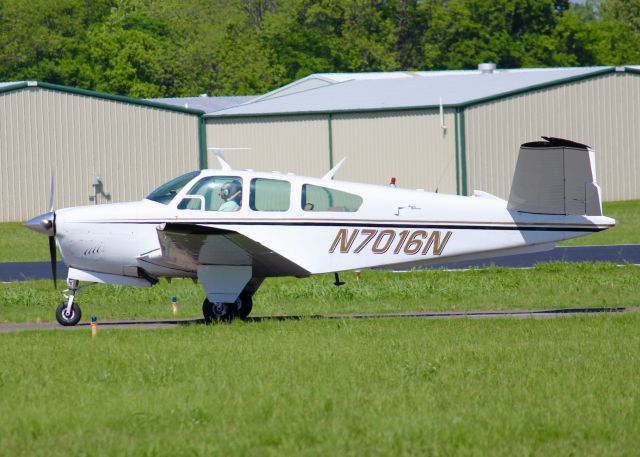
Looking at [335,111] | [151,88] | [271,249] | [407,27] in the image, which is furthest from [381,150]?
[407,27]

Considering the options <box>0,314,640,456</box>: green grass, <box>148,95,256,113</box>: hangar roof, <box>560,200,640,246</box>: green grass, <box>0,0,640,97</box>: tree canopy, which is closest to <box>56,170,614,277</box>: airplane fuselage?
<box>0,314,640,456</box>: green grass

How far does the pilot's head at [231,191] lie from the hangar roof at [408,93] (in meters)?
25.3

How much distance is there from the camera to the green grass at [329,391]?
8414 millimetres

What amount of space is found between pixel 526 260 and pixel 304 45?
59.6 m

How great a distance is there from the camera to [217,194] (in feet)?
49.9

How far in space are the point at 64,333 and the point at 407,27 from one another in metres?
76.4

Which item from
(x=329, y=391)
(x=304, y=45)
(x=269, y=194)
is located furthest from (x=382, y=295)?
(x=304, y=45)

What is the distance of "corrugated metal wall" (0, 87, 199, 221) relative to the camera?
40.2 metres

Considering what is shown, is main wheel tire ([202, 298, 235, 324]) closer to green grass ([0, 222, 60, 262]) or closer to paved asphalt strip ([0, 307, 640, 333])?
paved asphalt strip ([0, 307, 640, 333])

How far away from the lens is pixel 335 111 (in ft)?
139

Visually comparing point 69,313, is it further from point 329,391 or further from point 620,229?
point 620,229

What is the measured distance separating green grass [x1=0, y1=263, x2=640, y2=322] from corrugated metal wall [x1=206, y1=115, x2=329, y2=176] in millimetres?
20941

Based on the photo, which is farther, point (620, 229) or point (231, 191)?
point (620, 229)

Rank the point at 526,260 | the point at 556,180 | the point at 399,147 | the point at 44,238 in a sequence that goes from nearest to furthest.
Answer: the point at 556,180
the point at 526,260
the point at 44,238
the point at 399,147
